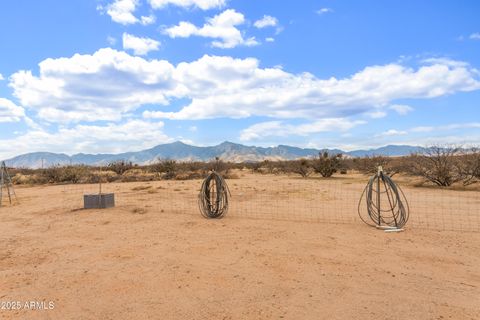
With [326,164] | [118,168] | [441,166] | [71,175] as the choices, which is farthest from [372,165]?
[118,168]

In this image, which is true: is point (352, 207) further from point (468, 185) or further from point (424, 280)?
point (468, 185)

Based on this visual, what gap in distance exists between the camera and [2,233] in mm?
9719

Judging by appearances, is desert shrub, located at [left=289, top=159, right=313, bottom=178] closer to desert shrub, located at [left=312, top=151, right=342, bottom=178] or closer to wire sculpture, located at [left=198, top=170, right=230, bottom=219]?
desert shrub, located at [left=312, top=151, right=342, bottom=178]

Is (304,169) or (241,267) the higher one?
(304,169)

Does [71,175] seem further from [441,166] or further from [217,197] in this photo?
[441,166]

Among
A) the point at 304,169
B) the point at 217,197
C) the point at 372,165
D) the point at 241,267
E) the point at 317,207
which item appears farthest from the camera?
the point at 372,165

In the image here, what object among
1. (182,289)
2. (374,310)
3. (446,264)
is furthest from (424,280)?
(182,289)

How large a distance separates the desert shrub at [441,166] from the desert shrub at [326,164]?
29.3 feet

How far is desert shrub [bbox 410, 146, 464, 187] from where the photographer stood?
805 inches

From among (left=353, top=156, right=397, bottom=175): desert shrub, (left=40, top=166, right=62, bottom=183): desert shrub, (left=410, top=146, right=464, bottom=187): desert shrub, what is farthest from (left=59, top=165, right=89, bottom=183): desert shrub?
(left=410, top=146, right=464, bottom=187): desert shrub

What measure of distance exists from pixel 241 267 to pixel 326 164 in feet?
82.3

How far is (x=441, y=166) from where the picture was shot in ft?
67.5

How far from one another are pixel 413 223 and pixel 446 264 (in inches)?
148

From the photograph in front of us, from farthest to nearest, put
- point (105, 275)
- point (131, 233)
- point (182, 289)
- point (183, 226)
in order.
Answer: point (183, 226) < point (131, 233) < point (105, 275) < point (182, 289)
